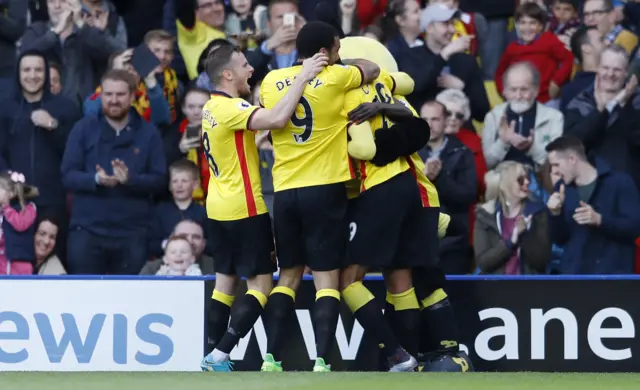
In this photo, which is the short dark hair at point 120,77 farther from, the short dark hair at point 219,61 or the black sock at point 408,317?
the black sock at point 408,317

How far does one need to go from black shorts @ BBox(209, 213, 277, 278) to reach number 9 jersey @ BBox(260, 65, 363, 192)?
0.33m

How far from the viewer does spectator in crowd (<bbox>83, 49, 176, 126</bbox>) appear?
483 inches

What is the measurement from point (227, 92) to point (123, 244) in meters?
2.95

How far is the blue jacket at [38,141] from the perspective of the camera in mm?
12164

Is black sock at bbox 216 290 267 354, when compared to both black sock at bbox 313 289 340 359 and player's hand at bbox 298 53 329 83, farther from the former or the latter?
player's hand at bbox 298 53 329 83

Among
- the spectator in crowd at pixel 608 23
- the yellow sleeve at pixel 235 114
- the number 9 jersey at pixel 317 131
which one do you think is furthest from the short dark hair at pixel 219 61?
the spectator in crowd at pixel 608 23

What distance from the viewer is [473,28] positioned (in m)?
12.8

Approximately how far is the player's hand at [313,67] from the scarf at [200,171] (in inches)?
135

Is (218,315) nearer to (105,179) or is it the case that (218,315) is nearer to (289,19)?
(105,179)

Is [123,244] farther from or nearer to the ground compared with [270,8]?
nearer to the ground

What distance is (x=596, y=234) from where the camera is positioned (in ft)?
37.1

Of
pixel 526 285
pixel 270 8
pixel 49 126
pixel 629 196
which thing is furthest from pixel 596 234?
pixel 49 126

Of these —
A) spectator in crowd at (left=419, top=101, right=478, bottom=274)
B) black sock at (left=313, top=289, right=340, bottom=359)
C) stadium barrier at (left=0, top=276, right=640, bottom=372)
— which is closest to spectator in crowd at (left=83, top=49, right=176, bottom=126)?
spectator in crowd at (left=419, top=101, right=478, bottom=274)

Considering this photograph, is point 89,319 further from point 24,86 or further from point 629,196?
point 629,196
